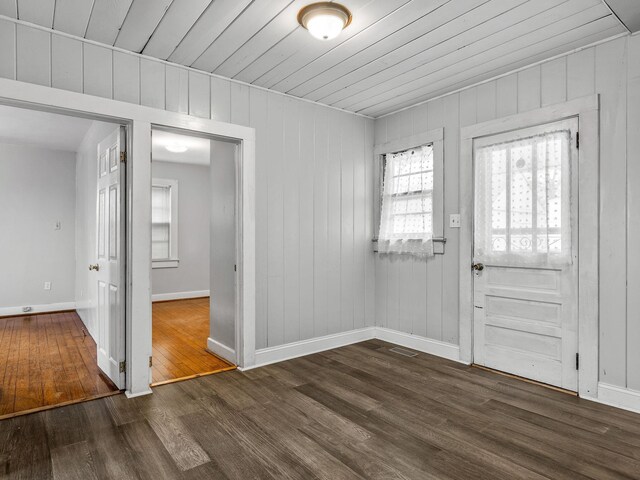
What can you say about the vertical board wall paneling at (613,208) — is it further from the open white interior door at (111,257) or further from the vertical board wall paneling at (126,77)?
the open white interior door at (111,257)

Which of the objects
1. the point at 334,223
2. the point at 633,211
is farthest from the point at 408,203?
the point at 633,211

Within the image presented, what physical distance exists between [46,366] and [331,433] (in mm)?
2910

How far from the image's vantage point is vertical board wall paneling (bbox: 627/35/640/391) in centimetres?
260

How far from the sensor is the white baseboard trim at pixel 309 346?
3582mm

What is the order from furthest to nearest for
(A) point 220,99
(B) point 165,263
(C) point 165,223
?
(C) point 165,223 → (B) point 165,263 → (A) point 220,99

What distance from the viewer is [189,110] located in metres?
3.13

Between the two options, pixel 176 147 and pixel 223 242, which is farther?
pixel 176 147

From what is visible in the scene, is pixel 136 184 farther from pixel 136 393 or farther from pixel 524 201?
pixel 524 201

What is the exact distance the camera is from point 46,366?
3629mm

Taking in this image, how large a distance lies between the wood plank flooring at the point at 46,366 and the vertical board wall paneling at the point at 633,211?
373 cm

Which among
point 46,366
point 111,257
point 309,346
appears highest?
point 111,257

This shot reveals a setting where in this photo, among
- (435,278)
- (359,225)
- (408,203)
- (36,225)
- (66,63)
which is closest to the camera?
(66,63)

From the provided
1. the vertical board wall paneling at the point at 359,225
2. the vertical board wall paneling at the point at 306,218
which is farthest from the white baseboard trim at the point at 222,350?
the vertical board wall paneling at the point at 359,225

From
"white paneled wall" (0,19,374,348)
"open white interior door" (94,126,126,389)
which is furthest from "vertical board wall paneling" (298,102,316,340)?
"open white interior door" (94,126,126,389)
